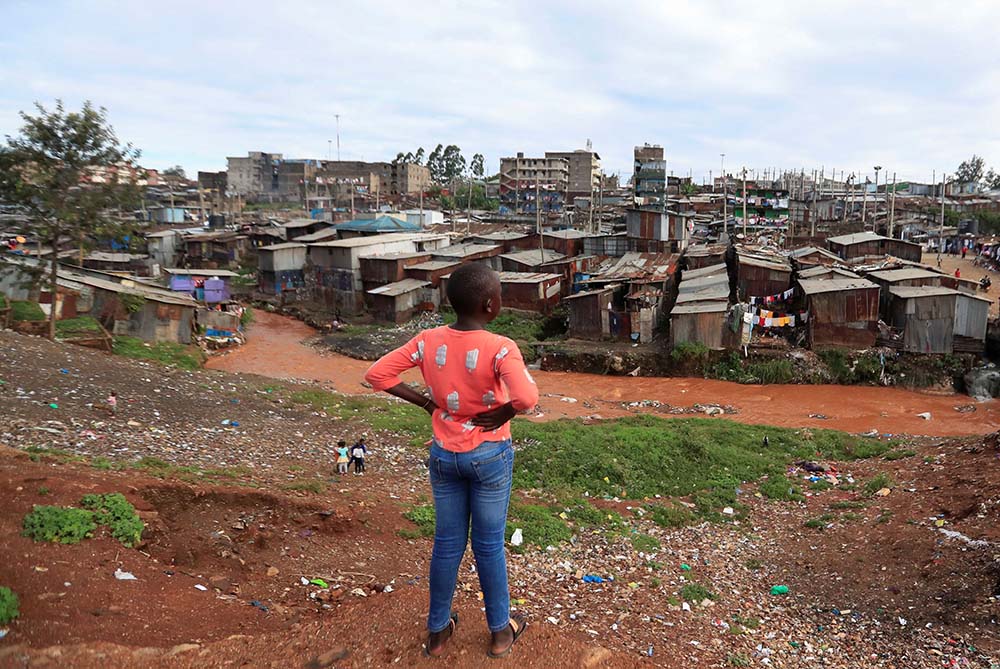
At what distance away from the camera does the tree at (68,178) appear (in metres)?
13.0

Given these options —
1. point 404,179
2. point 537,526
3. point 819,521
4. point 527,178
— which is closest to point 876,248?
point 819,521

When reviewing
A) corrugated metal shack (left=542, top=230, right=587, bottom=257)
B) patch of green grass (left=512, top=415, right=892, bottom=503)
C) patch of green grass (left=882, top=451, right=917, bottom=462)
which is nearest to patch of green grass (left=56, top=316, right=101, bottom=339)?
patch of green grass (left=512, top=415, right=892, bottom=503)

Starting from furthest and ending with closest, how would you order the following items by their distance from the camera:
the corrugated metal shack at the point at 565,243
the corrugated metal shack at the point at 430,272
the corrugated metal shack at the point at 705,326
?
the corrugated metal shack at the point at 565,243
the corrugated metal shack at the point at 430,272
the corrugated metal shack at the point at 705,326

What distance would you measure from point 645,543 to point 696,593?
1349 millimetres

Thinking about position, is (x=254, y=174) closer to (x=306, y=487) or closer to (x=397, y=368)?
(x=306, y=487)

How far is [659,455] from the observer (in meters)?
9.67

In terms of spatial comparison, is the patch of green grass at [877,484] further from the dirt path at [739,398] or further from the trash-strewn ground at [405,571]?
the dirt path at [739,398]

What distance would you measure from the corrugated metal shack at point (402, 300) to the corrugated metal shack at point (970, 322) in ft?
64.2

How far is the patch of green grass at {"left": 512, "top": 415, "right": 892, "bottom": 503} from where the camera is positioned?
8805mm

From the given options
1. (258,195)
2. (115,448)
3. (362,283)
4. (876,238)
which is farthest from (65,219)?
(258,195)

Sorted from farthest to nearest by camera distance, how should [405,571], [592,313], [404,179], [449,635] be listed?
[404,179]
[592,313]
[405,571]
[449,635]

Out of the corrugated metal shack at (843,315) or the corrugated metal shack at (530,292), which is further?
the corrugated metal shack at (530,292)

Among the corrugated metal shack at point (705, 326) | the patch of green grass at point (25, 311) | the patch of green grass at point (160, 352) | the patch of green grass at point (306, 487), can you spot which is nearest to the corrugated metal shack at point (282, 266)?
the patch of green grass at point (160, 352)

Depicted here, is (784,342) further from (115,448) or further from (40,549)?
(40,549)
